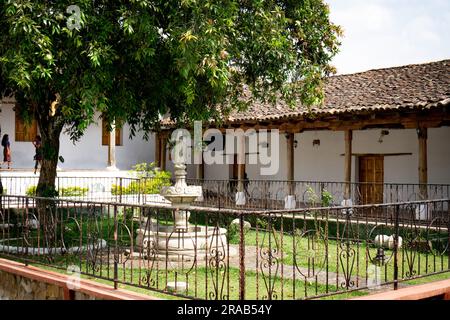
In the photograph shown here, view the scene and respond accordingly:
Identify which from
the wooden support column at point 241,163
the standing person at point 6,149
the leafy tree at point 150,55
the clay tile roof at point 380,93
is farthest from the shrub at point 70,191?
the leafy tree at point 150,55

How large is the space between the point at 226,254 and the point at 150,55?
386cm

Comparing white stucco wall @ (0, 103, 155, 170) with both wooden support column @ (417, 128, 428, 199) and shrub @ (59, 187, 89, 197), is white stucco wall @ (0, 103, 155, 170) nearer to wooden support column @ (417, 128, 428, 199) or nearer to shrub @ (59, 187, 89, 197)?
shrub @ (59, 187, 89, 197)

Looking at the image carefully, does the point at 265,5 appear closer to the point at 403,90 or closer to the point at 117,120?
the point at 117,120

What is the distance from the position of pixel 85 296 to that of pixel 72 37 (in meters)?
3.83

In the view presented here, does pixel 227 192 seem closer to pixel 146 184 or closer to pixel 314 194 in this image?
pixel 146 184

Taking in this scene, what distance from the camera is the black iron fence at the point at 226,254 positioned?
238 inches

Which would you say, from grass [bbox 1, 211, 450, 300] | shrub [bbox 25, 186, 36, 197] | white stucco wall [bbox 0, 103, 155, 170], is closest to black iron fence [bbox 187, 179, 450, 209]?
grass [bbox 1, 211, 450, 300]

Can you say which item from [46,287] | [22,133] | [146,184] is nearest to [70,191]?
[146,184]

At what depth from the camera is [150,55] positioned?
8.34 m

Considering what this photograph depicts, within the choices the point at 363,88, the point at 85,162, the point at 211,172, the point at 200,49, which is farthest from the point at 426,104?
the point at 85,162

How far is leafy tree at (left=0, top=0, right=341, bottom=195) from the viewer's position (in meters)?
7.85

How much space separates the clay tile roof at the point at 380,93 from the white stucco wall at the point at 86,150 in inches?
297

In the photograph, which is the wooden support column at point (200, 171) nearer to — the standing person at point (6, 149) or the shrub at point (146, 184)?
the shrub at point (146, 184)
